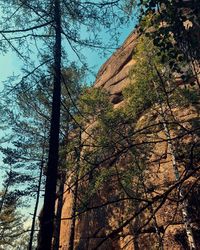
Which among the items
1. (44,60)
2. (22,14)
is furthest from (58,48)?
(22,14)

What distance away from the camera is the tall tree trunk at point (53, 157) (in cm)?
480

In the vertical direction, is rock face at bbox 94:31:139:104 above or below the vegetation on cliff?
above

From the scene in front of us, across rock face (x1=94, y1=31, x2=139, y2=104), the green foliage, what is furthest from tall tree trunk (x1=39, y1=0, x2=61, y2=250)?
rock face (x1=94, y1=31, x2=139, y2=104)

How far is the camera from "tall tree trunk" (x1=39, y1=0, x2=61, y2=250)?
15.8 feet

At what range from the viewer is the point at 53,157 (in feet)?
18.3

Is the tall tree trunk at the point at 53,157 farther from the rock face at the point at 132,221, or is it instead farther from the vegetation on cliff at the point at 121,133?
the rock face at the point at 132,221

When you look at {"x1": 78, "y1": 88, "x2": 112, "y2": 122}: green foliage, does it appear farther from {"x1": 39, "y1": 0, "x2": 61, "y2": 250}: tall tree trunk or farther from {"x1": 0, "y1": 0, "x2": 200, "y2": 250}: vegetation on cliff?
{"x1": 39, "y1": 0, "x2": 61, "y2": 250}: tall tree trunk

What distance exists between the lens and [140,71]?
42.6ft

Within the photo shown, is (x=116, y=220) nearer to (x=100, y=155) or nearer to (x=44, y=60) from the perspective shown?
(x=100, y=155)

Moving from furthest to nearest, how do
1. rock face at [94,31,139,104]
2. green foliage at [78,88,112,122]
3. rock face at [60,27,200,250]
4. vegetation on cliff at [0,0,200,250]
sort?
rock face at [94,31,139,104]
green foliage at [78,88,112,122]
rock face at [60,27,200,250]
vegetation on cliff at [0,0,200,250]

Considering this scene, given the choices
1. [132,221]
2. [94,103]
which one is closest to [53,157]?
[132,221]

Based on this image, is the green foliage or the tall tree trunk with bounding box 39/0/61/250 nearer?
the tall tree trunk with bounding box 39/0/61/250

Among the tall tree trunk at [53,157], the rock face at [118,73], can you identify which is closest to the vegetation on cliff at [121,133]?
the tall tree trunk at [53,157]

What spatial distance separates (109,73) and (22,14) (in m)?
17.5
